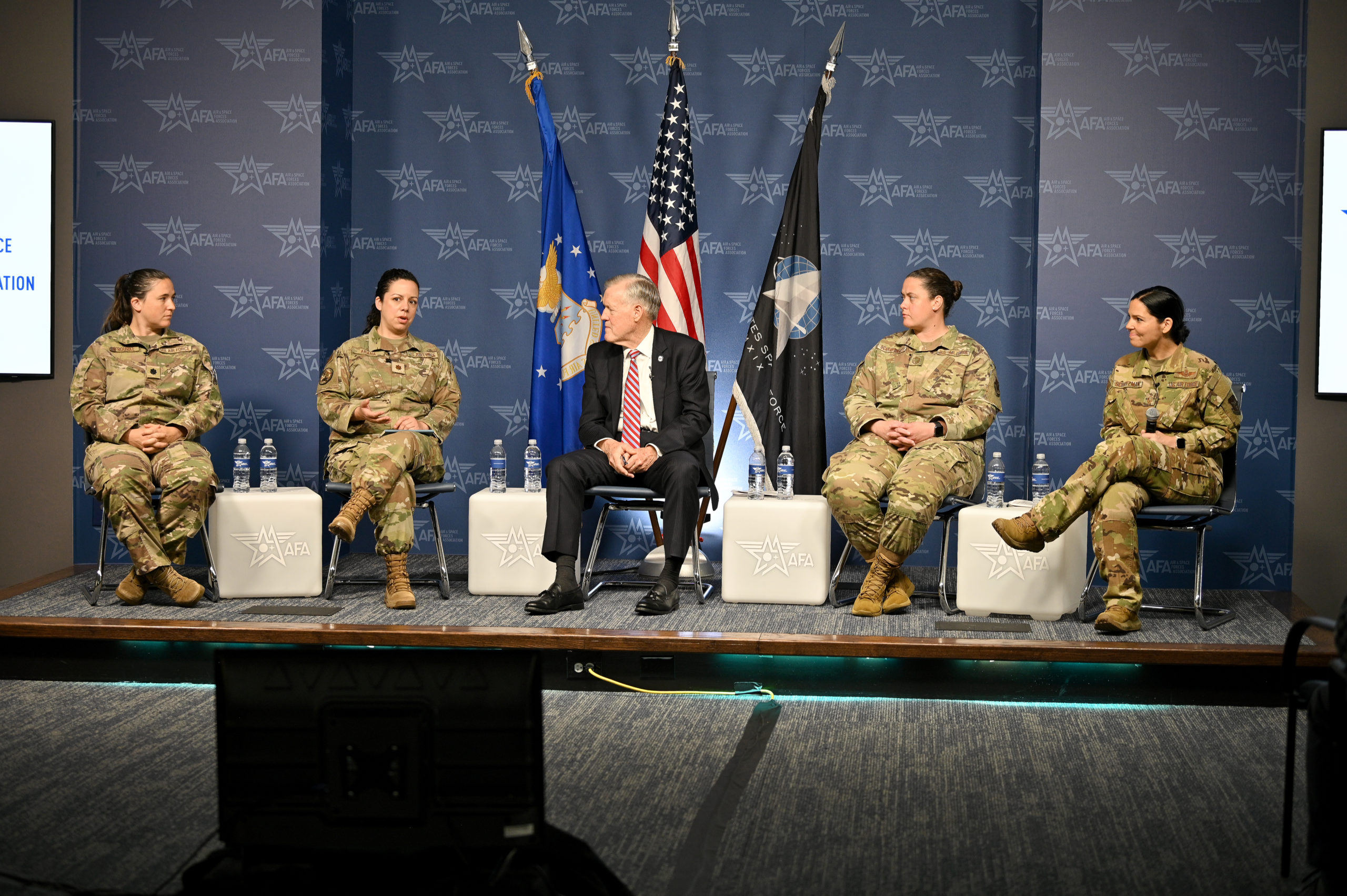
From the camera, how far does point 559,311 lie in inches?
217

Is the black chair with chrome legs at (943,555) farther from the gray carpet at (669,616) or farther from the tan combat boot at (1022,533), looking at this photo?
the tan combat boot at (1022,533)

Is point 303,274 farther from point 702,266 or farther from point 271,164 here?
point 702,266

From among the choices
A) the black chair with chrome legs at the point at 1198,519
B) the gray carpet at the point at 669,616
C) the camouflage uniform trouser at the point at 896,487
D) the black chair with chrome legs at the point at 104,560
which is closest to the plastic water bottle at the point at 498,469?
the gray carpet at the point at 669,616

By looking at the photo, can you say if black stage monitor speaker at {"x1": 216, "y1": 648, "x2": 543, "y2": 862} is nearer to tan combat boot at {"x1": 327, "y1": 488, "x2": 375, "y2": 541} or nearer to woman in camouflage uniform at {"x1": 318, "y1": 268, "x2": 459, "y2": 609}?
tan combat boot at {"x1": 327, "y1": 488, "x2": 375, "y2": 541}

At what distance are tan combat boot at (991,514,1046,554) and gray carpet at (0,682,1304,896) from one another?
73cm

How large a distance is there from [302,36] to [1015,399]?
12.5 feet

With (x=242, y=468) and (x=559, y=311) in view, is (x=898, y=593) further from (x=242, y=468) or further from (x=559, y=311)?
(x=242, y=468)

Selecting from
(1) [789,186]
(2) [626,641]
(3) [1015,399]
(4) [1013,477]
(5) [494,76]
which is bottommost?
(2) [626,641]

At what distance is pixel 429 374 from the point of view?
5.01 metres

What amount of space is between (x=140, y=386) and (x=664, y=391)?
6.86ft

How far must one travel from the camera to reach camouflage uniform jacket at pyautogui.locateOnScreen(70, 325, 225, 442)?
184 inches

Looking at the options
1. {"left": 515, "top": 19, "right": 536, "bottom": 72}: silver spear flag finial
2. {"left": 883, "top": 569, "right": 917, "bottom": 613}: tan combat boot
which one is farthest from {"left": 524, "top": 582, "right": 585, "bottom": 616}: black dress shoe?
{"left": 515, "top": 19, "right": 536, "bottom": 72}: silver spear flag finial

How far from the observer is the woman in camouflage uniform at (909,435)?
14.6ft

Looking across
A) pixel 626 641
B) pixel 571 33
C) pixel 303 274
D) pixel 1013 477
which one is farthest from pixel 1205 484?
pixel 303 274
